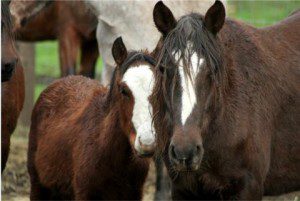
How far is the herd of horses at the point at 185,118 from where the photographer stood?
4445 mm

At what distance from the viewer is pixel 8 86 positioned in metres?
6.45

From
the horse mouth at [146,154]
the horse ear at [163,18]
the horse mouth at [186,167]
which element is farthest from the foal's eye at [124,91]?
the horse mouth at [186,167]

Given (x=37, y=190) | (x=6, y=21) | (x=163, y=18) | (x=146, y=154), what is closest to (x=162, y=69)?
(x=163, y=18)

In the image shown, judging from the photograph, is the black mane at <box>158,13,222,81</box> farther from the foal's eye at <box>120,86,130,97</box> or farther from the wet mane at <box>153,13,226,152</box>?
the foal's eye at <box>120,86,130,97</box>

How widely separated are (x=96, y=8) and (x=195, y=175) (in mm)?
2875

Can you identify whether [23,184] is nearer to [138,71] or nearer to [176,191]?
[138,71]

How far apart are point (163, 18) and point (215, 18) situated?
11.1 inches

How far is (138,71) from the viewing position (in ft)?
18.0

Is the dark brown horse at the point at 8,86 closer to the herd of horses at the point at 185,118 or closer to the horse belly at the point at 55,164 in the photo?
the herd of horses at the point at 185,118

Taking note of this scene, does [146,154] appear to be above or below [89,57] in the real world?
above

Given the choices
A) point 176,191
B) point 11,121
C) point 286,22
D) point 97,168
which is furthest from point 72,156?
point 286,22

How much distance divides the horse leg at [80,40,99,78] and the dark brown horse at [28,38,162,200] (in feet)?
12.7

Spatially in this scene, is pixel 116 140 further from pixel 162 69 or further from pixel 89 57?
pixel 89 57

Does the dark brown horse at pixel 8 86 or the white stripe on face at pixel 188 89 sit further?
the dark brown horse at pixel 8 86
